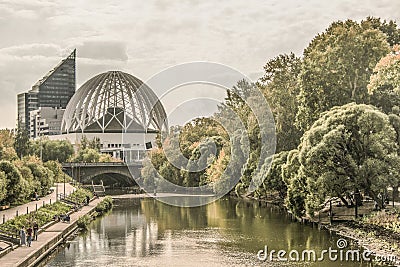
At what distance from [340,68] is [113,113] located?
83045 millimetres

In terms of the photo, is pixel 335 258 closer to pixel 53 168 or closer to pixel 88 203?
pixel 88 203

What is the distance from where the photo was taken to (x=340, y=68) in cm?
4200

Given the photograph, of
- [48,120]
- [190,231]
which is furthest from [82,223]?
[48,120]

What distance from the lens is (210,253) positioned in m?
27.0

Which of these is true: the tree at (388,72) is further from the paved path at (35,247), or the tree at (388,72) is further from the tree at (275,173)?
the tree at (275,173)

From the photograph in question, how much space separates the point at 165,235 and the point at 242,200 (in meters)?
23.6

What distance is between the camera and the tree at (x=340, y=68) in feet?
135

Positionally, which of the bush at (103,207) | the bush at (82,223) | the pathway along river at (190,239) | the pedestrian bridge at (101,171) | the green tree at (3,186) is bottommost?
the pathway along river at (190,239)

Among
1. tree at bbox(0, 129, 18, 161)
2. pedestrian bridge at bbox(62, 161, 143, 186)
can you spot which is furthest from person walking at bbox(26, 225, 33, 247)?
pedestrian bridge at bbox(62, 161, 143, 186)

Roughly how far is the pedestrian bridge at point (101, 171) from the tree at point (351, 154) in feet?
166

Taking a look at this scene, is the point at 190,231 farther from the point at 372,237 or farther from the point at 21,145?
the point at 21,145

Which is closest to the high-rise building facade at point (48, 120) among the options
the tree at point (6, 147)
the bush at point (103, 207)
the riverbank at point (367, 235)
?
the tree at point (6, 147)

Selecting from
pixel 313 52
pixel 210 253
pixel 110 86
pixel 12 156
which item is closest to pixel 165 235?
pixel 210 253

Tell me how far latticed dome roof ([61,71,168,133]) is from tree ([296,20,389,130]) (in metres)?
77.1
